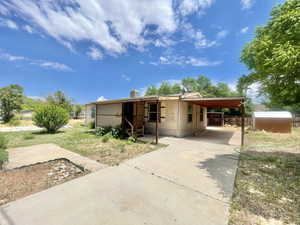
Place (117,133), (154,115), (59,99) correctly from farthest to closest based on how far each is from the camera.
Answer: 1. (59,99)
2. (154,115)
3. (117,133)

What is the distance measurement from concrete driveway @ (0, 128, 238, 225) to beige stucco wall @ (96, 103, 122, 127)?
19.0ft

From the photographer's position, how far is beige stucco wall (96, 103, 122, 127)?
9211 mm

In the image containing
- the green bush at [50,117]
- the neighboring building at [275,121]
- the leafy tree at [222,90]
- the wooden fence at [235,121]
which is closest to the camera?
the green bush at [50,117]

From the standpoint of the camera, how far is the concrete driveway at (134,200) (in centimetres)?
188

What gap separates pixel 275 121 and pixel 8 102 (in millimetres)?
33130

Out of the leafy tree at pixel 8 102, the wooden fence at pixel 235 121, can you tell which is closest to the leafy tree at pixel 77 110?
the leafy tree at pixel 8 102

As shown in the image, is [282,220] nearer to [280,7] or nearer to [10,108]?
[280,7]

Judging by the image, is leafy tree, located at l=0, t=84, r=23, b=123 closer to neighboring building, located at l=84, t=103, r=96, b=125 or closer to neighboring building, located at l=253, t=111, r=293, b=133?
neighboring building, located at l=84, t=103, r=96, b=125

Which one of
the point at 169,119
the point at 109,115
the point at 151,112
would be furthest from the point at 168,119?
the point at 109,115

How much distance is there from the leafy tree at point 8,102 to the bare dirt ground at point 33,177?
23.5m

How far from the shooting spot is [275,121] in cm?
1133

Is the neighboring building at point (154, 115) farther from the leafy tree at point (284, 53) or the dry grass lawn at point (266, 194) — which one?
the dry grass lawn at point (266, 194)

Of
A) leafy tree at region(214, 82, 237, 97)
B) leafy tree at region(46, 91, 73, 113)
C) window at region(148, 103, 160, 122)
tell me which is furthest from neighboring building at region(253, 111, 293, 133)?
leafy tree at region(46, 91, 73, 113)

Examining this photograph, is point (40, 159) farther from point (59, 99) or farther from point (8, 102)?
point (59, 99)
